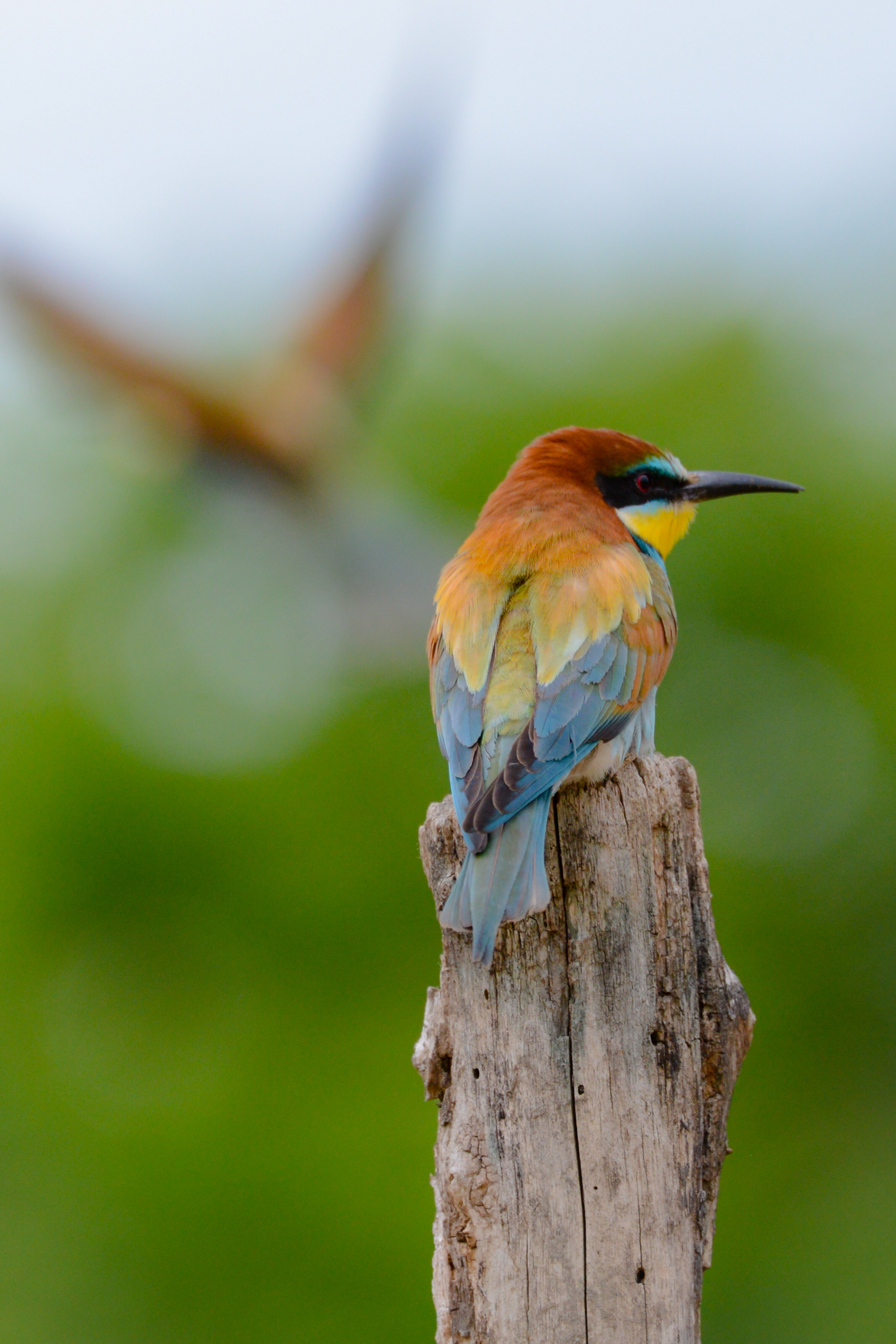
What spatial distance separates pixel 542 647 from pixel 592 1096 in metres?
1.05

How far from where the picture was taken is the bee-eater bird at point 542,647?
2.29 meters

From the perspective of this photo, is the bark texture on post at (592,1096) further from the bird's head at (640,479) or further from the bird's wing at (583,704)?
the bird's head at (640,479)

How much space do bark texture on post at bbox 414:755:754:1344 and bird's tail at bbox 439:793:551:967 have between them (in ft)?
0.23

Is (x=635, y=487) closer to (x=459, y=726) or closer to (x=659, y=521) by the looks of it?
(x=659, y=521)

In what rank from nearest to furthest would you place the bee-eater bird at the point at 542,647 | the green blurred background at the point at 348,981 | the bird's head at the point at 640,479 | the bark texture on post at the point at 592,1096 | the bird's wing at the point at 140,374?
the bark texture on post at the point at 592,1096 → the bee-eater bird at the point at 542,647 → the bird's head at the point at 640,479 → the bird's wing at the point at 140,374 → the green blurred background at the point at 348,981

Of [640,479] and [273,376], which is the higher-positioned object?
[273,376]

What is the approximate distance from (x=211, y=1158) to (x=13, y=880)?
2.36m

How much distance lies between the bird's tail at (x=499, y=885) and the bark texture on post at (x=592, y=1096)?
0.07m

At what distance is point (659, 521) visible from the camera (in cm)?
362

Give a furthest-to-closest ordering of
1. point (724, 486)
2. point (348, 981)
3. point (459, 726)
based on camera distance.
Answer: point (348, 981)
point (724, 486)
point (459, 726)

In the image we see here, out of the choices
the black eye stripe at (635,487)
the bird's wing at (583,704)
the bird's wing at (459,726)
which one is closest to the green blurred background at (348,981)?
the black eye stripe at (635,487)

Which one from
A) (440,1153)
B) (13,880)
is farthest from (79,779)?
(440,1153)

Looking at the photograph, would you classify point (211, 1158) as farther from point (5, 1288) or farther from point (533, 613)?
point (533, 613)

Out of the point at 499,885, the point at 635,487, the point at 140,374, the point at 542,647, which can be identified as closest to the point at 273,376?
the point at 140,374
